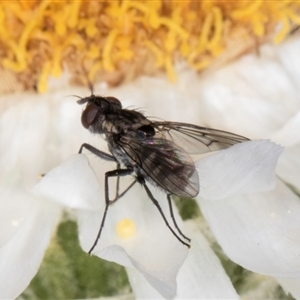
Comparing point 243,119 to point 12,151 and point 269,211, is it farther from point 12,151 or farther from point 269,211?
point 12,151

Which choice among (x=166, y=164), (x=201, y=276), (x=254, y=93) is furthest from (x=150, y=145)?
(x=254, y=93)

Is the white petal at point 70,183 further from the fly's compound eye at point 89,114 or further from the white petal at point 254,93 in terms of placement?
the white petal at point 254,93

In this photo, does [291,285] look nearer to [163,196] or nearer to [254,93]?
[163,196]

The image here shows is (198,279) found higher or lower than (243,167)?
lower

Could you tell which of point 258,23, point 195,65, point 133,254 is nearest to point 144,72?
point 195,65

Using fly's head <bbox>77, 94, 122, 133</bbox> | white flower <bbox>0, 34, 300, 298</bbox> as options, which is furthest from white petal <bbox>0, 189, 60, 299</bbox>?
fly's head <bbox>77, 94, 122, 133</bbox>

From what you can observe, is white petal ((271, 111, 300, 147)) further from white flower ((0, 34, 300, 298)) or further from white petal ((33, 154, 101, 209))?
white petal ((33, 154, 101, 209))
